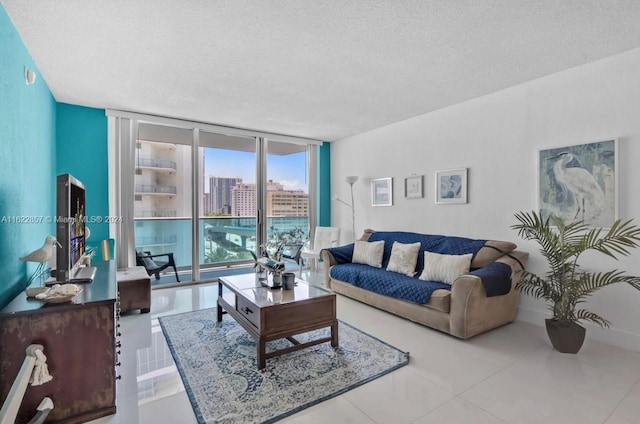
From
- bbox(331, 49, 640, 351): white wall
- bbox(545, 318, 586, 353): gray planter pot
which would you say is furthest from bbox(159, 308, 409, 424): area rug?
bbox(331, 49, 640, 351): white wall

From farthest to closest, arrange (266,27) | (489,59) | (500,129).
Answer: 1. (500,129)
2. (489,59)
3. (266,27)

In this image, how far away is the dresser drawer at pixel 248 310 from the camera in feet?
7.97

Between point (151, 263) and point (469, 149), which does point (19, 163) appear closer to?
point (151, 263)

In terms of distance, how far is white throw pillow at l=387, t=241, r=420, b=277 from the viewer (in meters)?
3.83

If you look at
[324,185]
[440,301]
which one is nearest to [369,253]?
[440,301]

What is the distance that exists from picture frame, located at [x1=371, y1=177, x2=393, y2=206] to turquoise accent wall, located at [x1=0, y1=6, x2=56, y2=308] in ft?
13.8

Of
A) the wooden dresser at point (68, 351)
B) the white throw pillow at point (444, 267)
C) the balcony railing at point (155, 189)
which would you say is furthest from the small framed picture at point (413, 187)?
the wooden dresser at point (68, 351)

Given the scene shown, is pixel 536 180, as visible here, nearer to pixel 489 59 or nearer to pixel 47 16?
pixel 489 59

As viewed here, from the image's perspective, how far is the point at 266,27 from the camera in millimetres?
2301

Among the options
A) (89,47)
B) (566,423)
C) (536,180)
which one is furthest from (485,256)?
(89,47)

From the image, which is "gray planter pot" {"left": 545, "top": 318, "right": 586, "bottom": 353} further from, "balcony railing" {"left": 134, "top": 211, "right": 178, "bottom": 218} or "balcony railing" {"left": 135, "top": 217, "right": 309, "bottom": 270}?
"balcony railing" {"left": 134, "top": 211, "right": 178, "bottom": 218}

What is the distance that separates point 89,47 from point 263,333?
2.67 meters

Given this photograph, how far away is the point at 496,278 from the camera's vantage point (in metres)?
2.96

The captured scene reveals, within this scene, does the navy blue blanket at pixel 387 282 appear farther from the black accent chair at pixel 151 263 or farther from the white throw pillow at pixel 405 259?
the black accent chair at pixel 151 263
